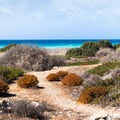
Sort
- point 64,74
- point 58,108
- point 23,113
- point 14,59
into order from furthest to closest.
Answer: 1. point 14,59
2. point 64,74
3. point 58,108
4. point 23,113

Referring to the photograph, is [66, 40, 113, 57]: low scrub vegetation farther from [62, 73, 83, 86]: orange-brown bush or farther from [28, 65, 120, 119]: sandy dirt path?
[62, 73, 83, 86]: orange-brown bush

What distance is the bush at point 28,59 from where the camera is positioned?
34000 mm

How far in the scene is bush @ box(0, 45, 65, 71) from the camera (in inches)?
1339

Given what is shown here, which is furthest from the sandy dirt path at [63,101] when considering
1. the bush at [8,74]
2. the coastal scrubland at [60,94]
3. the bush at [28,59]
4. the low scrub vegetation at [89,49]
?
the low scrub vegetation at [89,49]

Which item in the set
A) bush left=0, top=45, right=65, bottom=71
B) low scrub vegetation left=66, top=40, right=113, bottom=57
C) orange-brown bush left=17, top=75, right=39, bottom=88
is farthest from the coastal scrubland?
low scrub vegetation left=66, top=40, right=113, bottom=57

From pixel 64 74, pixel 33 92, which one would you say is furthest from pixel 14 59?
pixel 33 92

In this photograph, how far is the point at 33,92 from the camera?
2022 cm

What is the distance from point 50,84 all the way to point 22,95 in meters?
3.85

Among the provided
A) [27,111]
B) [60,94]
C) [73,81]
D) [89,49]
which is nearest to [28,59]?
[73,81]

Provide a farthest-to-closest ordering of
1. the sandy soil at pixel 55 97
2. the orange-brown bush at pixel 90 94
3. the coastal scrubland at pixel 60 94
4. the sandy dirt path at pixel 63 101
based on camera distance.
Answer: the orange-brown bush at pixel 90 94, the sandy soil at pixel 55 97, the sandy dirt path at pixel 63 101, the coastal scrubland at pixel 60 94

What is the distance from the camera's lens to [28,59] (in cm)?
3438

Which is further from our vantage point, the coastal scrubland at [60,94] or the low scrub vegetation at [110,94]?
the low scrub vegetation at [110,94]

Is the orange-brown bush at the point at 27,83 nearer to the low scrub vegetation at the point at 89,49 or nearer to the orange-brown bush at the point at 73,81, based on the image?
the orange-brown bush at the point at 73,81

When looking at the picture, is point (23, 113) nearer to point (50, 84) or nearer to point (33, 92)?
point (33, 92)
